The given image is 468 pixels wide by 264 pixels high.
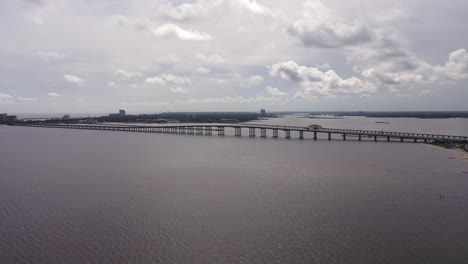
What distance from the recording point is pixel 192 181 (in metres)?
36.9

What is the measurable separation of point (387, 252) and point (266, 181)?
1794 cm

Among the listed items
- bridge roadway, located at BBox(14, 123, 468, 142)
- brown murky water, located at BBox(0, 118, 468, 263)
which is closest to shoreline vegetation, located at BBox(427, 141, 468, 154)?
bridge roadway, located at BBox(14, 123, 468, 142)

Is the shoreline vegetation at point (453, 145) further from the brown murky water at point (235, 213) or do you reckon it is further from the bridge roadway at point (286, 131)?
the brown murky water at point (235, 213)

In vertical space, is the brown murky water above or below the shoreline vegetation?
below

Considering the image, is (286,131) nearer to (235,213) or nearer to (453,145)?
(453,145)

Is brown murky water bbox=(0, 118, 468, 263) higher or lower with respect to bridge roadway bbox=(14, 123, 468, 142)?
lower

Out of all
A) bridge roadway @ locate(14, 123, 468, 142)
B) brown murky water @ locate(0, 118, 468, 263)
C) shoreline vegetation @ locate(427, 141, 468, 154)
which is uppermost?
bridge roadway @ locate(14, 123, 468, 142)

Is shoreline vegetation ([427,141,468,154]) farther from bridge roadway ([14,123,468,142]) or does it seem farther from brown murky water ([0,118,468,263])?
brown murky water ([0,118,468,263])

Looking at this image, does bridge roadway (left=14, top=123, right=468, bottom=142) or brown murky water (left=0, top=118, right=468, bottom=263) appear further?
bridge roadway (left=14, top=123, right=468, bottom=142)

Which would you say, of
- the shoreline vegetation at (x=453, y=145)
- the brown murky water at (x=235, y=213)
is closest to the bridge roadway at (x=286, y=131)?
the shoreline vegetation at (x=453, y=145)

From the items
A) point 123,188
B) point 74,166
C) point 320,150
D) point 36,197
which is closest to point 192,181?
point 123,188

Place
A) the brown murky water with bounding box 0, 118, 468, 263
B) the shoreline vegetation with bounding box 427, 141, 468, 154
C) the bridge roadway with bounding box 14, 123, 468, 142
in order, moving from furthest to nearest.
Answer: the bridge roadway with bounding box 14, 123, 468, 142, the shoreline vegetation with bounding box 427, 141, 468, 154, the brown murky water with bounding box 0, 118, 468, 263

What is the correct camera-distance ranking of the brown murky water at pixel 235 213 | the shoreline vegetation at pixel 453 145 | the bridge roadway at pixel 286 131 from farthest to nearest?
the bridge roadway at pixel 286 131 < the shoreline vegetation at pixel 453 145 < the brown murky water at pixel 235 213

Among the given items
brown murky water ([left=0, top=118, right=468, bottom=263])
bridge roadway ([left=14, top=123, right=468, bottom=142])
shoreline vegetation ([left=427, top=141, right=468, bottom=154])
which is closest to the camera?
brown murky water ([left=0, top=118, right=468, bottom=263])
